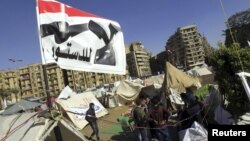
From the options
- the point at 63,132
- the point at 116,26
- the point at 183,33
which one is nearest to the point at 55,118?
the point at 63,132

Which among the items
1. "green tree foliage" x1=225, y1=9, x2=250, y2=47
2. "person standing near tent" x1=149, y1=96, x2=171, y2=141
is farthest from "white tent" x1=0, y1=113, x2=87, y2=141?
"green tree foliage" x1=225, y1=9, x2=250, y2=47

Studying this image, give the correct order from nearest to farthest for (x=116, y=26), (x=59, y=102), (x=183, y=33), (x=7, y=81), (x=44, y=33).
Answer: 1. (x=44, y=33)
2. (x=116, y=26)
3. (x=59, y=102)
4. (x=7, y=81)
5. (x=183, y=33)

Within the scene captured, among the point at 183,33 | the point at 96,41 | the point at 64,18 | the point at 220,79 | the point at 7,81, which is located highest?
the point at 183,33

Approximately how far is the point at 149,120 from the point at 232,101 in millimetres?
2356

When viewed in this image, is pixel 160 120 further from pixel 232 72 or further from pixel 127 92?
pixel 127 92

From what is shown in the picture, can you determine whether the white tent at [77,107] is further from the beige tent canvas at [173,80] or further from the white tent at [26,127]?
the white tent at [26,127]

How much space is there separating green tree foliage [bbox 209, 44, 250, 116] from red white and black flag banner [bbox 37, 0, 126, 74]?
4.80 meters

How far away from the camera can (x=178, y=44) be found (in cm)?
19138

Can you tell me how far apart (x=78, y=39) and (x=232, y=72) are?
5.89m

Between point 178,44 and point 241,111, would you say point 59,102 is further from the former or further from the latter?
point 178,44

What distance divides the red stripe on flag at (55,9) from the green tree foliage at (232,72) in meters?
5.23

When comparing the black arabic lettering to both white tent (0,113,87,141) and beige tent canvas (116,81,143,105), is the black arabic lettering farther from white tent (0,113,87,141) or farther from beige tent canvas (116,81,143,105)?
beige tent canvas (116,81,143,105)

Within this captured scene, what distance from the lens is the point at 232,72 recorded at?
10383mm

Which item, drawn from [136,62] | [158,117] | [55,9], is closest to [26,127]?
[55,9]
